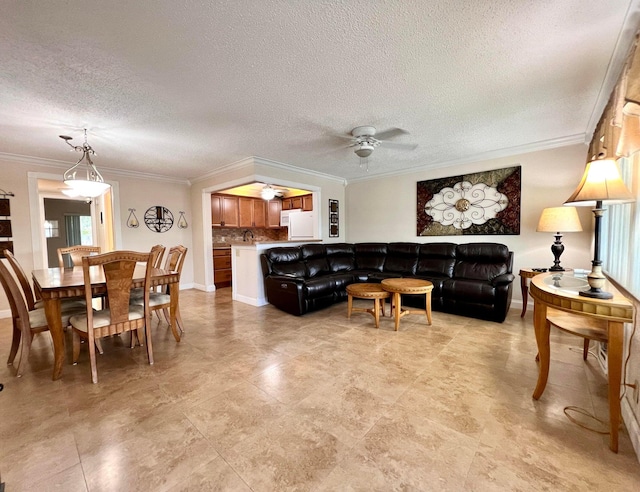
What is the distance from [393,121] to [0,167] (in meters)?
5.31

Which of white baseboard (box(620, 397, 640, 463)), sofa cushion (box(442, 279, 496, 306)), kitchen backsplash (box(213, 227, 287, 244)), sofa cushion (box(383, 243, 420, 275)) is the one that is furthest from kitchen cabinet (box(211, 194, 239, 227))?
white baseboard (box(620, 397, 640, 463))

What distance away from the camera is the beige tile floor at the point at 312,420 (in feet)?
4.18

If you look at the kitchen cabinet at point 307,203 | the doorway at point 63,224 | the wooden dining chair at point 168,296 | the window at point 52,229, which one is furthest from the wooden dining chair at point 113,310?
the window at point 52,229

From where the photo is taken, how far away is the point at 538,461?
1346 millimetres

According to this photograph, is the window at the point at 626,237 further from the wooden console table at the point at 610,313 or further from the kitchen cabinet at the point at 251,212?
the kitchen cabinet at the point at 251,212

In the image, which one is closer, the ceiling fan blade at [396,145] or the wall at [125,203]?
the ceiling fan blade at [396,145]

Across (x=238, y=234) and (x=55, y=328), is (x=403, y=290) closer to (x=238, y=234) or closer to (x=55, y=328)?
(x=55, y=328)

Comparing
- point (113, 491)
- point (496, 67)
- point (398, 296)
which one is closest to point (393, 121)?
point (496, 67)

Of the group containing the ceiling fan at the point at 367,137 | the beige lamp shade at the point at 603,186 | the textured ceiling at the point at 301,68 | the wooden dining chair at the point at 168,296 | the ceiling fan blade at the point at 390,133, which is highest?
the textured ceiling at the point at 301,68

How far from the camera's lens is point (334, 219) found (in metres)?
5.83

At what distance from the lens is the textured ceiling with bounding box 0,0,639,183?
4.76 feet

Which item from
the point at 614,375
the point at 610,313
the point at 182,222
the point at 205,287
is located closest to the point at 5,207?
the point at 182,222

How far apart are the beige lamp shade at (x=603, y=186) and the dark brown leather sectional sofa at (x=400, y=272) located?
2024mm

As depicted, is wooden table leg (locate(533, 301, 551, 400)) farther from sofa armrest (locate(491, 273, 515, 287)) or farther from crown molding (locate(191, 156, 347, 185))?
crown molding (locate(191, 156, 347, 185))
